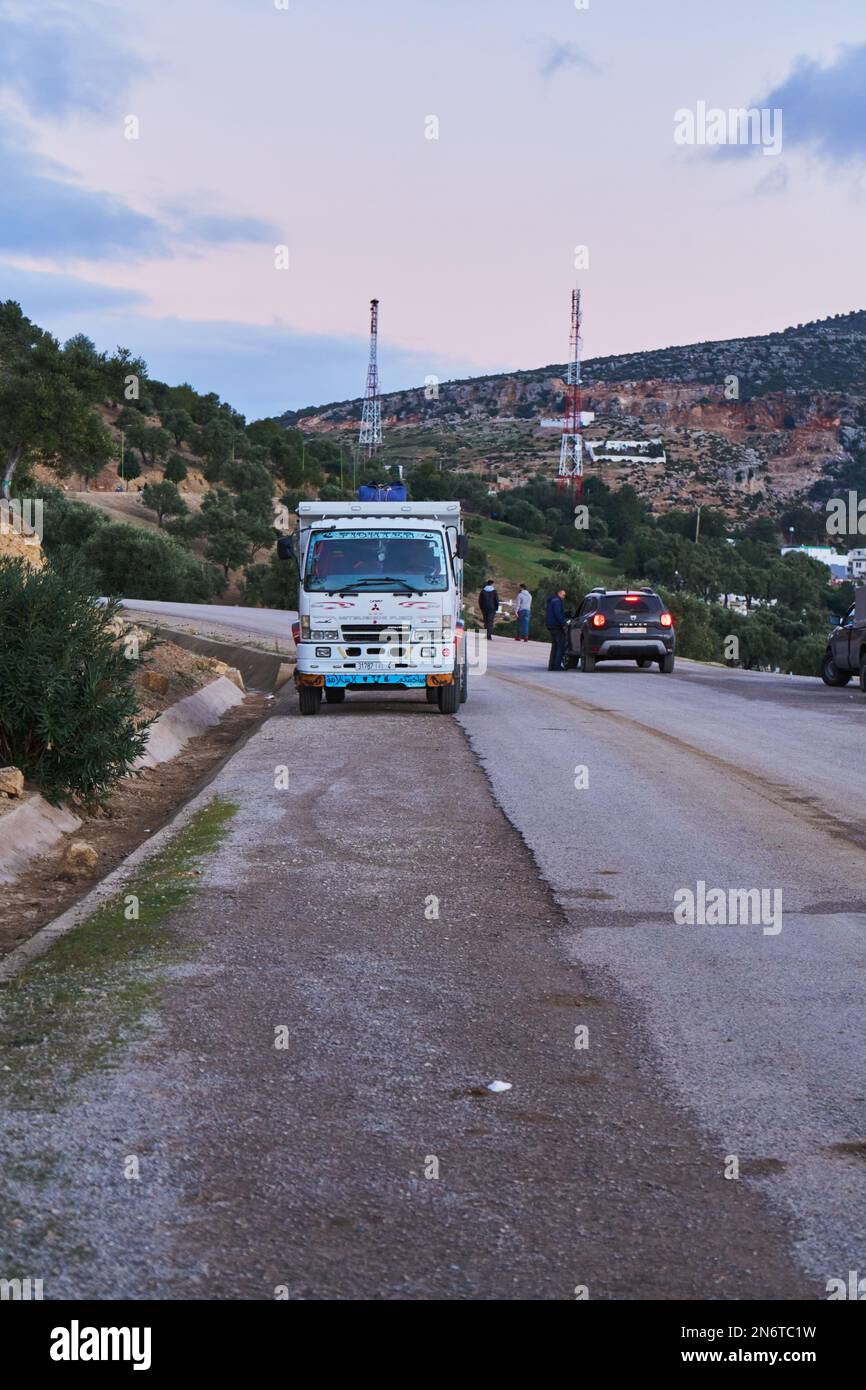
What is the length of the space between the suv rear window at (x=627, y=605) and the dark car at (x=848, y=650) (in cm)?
390

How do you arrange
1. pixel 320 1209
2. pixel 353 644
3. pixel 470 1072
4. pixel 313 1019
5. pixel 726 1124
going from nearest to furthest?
pixel 320 1209
pixel 726 1124
pixel 470 1072
pixel 313 1019
pixel 353 644

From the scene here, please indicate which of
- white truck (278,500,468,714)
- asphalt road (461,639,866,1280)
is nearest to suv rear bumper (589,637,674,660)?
asphalt road (461,639,866,1280)

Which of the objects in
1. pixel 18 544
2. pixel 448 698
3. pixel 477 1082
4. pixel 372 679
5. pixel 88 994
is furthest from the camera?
pixel 18 544

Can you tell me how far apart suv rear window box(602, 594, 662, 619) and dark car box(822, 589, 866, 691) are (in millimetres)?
3904

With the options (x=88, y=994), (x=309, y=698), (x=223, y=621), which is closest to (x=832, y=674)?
(x=309, y=698)

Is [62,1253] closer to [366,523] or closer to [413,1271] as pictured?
[413,1271]

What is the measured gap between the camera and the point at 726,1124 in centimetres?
436

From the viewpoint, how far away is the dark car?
2684cm

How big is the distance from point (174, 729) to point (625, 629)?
53.1 feet

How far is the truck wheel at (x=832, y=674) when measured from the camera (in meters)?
28.8

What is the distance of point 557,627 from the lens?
1227 inches

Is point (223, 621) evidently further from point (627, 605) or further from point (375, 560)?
point (375, 560)

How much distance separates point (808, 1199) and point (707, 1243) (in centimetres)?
43
